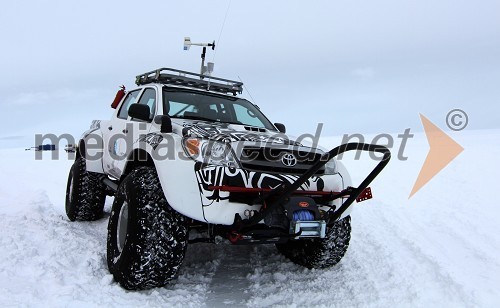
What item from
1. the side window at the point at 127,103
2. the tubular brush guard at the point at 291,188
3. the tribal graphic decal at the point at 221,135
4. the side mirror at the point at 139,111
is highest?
the side window at the point at 127,103

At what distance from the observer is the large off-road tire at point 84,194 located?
5965mm

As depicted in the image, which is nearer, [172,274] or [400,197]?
[172,274]

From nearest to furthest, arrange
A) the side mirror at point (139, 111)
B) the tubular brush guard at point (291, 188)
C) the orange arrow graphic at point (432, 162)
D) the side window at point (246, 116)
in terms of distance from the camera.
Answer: the tubular brush guard at point (291, 188)
the side mirror at point (139, 111)
the side window at point (246, 116)
the orange arrow graphic at point (432, 162)

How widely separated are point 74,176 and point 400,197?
5759 mm

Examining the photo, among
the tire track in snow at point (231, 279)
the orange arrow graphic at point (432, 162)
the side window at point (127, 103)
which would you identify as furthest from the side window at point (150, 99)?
the orange arrow graphic at point (432, 162)

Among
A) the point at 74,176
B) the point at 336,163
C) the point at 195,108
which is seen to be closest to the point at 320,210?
the point at 336,163

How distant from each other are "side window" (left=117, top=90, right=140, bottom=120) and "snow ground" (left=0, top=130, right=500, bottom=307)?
1625 mm

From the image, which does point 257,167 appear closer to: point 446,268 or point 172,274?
point 172,274

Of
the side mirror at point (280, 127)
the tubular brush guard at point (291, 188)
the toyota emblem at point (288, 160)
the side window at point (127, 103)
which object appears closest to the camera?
the tubular brush guard at point (291, 188)

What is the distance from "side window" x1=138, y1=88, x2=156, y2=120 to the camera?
460 centimetres

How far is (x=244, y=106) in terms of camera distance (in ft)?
17.4

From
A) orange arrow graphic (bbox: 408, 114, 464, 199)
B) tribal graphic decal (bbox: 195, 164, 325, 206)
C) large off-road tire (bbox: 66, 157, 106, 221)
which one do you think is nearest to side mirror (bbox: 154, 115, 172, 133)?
tribal graphic decal (bbox: 195, 164, 325, 206)

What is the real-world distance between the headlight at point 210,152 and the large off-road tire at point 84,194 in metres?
3.11

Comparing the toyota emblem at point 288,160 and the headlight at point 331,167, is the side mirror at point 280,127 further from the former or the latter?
the toyota emblem at point 288,160
